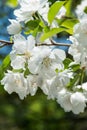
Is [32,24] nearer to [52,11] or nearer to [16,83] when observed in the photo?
[52,11]

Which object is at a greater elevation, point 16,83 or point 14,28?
point 14,28

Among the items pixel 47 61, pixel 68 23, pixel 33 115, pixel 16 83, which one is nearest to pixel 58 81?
pixel 47 61

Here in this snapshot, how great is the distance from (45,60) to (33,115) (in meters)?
3.63

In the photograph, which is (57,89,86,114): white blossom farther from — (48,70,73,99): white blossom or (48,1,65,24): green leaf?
(48,1,65,24): green leaf

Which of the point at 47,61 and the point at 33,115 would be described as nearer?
the point at 47,61

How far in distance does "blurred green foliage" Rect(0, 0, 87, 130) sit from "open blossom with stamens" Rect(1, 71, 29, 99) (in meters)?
2.81

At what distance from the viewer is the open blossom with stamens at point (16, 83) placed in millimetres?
1806

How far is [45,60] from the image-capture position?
1761 millimetres

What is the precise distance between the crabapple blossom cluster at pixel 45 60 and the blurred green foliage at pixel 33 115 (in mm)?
2882

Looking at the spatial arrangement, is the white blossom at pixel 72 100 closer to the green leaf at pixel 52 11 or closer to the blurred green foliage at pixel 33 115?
the green leaf at pixel 52 11

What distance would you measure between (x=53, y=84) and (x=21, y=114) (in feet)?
12.4

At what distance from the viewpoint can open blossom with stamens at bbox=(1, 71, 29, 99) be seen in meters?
1.81

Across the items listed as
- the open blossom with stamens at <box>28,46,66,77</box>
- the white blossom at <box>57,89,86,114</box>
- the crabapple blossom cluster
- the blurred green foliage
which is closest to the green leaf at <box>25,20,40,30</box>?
the crabapple blossom cluster

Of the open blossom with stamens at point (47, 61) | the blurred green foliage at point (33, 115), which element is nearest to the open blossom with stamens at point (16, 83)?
the open blossom with stamens at point (47, 61)
